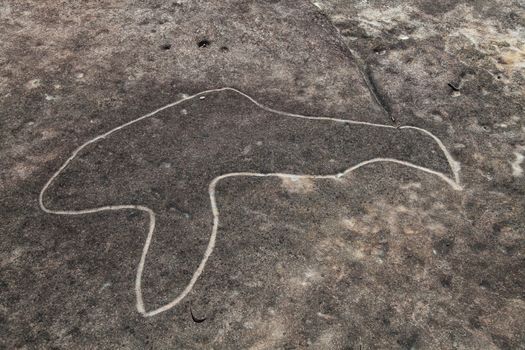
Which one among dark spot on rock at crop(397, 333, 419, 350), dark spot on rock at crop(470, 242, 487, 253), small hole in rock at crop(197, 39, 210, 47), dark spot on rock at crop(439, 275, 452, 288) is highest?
small hole in rock at crop(197, 39, 210, 47)

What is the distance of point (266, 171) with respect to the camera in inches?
Answer: 148

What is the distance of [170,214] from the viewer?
345 centimetres

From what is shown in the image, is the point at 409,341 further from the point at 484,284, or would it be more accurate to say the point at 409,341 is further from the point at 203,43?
the point at 203,43

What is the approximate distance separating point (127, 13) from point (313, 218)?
288 cm

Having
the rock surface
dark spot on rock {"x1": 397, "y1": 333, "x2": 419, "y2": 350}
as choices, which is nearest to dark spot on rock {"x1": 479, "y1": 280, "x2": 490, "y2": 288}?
the rock surface

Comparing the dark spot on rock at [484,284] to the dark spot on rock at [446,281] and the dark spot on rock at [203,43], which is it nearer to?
the dark spot on rock at [446,281]

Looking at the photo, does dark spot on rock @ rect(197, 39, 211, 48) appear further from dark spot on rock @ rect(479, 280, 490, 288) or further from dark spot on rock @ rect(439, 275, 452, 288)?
dark spot on rock @ rect(479, 280, 490, 288)

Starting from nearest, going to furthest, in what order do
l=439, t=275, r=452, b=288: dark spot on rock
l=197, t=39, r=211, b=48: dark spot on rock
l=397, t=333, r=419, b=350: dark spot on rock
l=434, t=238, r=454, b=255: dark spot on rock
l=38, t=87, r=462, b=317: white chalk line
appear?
1. l=397, t=333, r=419, b=350: dark spot on rock
2. l=38, t=87, r=462, b=317: white chalk line
3. l=439, t=275, r=452, b=288: dark spot on rock
4. l=434, t=238, r=454, b=255: dark spot on rock
5. l=197, t=39, r=211, b=48: dark spot on rock

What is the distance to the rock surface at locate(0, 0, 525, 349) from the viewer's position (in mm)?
2982

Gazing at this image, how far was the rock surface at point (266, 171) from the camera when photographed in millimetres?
2982

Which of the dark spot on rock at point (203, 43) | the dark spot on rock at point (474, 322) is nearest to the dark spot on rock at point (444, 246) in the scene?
the dark spot on rock at point (474, 322)

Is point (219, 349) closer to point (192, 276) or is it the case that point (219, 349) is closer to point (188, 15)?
point (192, 276)

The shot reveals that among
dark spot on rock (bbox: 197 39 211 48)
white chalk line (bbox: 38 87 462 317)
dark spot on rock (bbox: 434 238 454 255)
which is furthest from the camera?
dark spot on rock (bbox: 197 39 211 48)

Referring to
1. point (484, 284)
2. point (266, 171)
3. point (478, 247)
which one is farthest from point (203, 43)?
point (484, 284)
